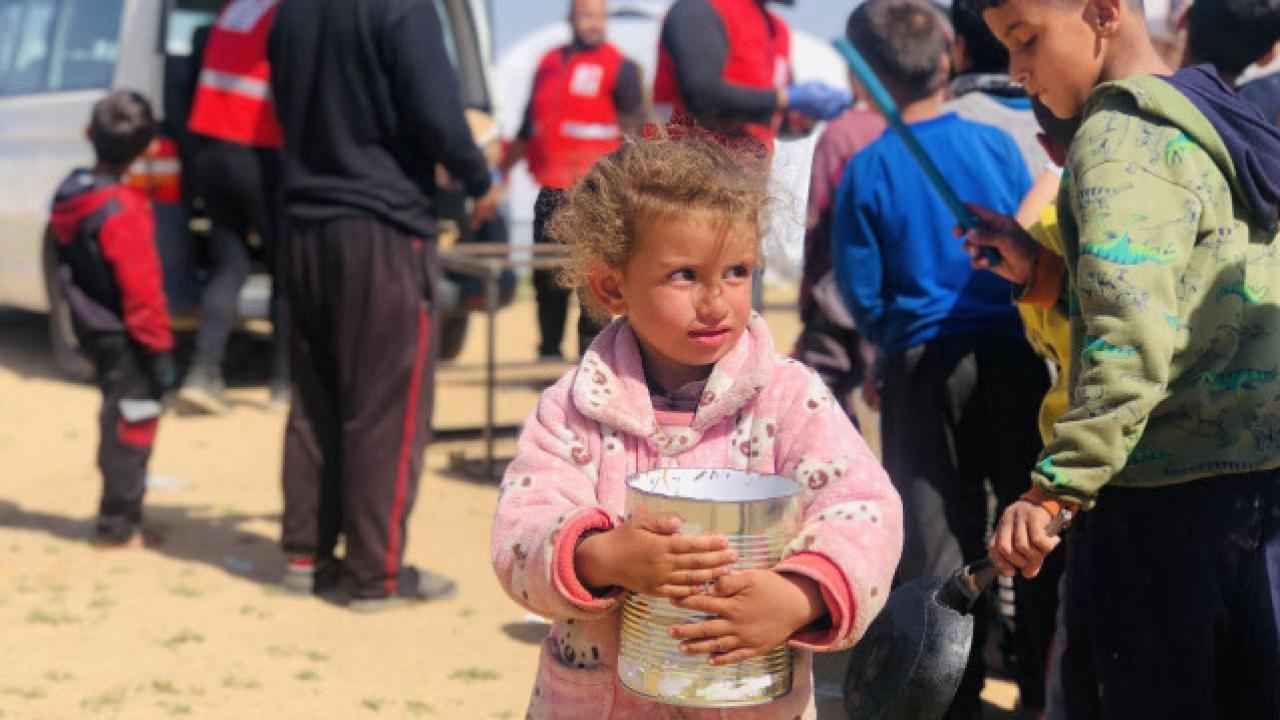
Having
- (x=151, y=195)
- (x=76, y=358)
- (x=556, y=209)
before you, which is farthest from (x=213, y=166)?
(x=556, y=209)

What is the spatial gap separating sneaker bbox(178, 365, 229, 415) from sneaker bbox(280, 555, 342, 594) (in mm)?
3372

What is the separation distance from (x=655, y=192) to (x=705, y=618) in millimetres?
611

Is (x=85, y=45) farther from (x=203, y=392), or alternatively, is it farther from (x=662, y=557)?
(x=662, y=557)

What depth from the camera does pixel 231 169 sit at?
873 centimetres

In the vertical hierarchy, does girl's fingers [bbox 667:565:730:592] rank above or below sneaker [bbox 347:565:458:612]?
above

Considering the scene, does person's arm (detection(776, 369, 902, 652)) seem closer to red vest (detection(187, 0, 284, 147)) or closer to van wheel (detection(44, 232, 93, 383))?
red vest (detection(187, 0, 284, 147))

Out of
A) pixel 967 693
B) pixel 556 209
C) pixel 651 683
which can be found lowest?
pixel 967 693

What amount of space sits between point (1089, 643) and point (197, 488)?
5.33m

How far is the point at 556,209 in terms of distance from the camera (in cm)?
255

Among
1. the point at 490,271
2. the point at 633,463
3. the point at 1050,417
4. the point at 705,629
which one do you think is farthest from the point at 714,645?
the point at 490,271

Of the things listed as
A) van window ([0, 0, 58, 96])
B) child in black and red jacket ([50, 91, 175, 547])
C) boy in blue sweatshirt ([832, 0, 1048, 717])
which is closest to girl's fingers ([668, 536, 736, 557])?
boy in blue sweatshirt ([832, 0, 1048, 717])

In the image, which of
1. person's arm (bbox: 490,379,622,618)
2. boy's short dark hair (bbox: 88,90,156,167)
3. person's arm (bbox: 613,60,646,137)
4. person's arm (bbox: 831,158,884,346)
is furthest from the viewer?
person's arm (bbox: 613,60,646,137)

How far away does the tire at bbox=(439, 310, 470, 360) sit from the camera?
10164mm

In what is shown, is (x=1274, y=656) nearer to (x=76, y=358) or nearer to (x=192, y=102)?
(x=192, y=102)
